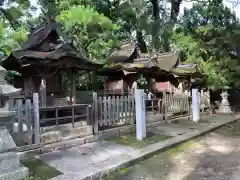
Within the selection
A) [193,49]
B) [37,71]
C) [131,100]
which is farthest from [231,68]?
[37,71]

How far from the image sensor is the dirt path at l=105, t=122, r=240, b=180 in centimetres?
433

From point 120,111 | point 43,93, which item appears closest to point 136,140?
point 120,111

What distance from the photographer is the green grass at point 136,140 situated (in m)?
6.24

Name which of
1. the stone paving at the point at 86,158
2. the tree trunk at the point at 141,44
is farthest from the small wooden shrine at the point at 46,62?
the tree trunk at the point at 141,44

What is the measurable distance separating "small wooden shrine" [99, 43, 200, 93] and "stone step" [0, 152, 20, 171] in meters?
7.83

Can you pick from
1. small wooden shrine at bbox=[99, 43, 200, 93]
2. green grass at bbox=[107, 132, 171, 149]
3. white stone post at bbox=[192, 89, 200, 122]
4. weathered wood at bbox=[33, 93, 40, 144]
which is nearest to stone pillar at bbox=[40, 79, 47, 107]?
green grass at bbox=[107, 132, 171, 149]

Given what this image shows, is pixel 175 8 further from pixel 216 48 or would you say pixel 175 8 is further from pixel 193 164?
pixel 193 164

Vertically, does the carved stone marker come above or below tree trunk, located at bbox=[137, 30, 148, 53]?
below

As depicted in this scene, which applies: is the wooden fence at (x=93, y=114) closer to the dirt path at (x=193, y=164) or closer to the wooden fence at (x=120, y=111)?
the wooden fence at (x=120, y=111)

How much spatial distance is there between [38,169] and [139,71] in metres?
7.87

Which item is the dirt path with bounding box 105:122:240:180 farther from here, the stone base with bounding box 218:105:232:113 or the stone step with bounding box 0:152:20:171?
the stone base with bounding box 218:105:232:113

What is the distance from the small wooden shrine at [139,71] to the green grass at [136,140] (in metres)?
4.70

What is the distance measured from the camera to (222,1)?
20031 mm

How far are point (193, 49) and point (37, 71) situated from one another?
34.0ft
